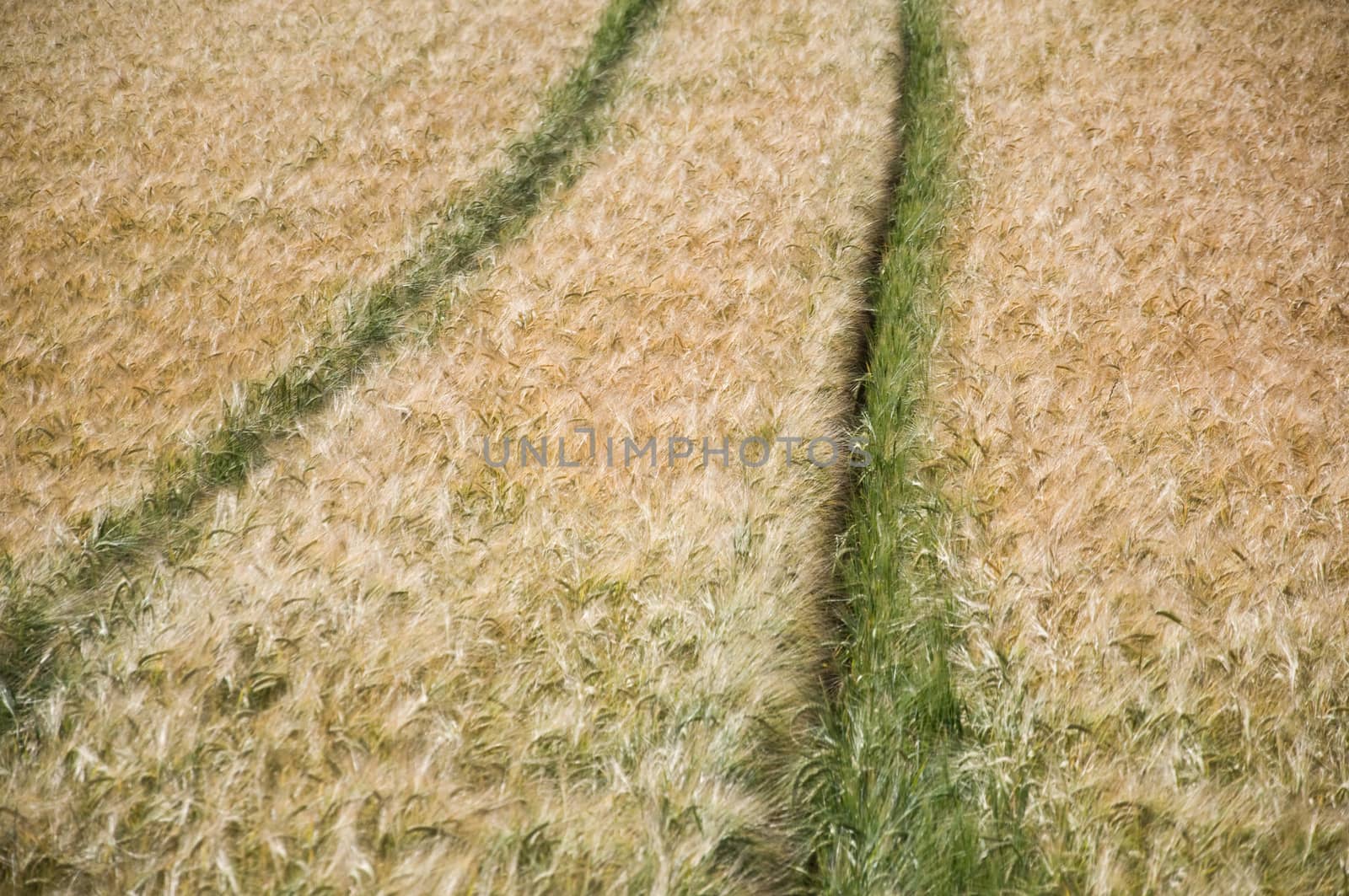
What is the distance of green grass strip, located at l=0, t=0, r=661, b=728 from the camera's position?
2098 millimetres

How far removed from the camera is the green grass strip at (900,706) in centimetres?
176

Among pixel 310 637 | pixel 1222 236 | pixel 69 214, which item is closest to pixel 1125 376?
pixel 1222 236

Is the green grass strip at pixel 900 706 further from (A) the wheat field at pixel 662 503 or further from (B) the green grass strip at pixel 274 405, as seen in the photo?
(B) the green grass strip at pixel 274 405

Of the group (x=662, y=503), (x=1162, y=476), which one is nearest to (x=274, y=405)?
(x=662, y=503)

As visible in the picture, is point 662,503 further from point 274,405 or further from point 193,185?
point 193,185

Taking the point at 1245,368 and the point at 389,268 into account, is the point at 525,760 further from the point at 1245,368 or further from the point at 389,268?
the point at 1245,368

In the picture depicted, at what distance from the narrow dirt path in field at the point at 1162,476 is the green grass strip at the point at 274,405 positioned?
7.22 feet

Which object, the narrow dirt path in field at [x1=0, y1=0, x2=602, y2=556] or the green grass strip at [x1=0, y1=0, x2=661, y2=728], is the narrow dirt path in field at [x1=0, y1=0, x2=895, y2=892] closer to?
the green grass strip at [x1=0, y1=0, x2=661, y2=728]

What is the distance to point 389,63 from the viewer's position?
20.1ft

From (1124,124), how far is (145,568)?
5759 mm

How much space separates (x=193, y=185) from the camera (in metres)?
4.27

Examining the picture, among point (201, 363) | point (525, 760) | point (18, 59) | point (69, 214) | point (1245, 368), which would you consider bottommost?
point (1245, 368)

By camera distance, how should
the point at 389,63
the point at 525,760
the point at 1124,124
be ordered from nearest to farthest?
the point at 525,760
the point at 1124,124
the point at 389,63

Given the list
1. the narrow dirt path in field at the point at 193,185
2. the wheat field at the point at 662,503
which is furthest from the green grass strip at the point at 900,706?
the narrow dirt path in field at the point at 193,185
